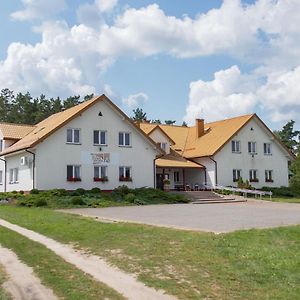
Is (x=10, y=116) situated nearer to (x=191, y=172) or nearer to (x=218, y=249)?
(x=191, y=172)

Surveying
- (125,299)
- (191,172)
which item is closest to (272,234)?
(125,299)

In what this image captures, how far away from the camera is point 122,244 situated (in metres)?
11.8

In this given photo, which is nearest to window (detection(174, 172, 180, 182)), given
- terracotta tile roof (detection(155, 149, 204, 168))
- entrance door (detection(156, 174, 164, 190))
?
terracotta tile roof (detection(155, 149, 204, 168))

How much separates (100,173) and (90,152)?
176cm

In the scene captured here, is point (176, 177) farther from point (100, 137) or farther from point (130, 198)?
point (130, 198)

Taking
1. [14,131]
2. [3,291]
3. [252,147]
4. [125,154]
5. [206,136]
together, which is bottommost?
[3,291]

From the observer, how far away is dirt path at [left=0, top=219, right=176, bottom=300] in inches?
291

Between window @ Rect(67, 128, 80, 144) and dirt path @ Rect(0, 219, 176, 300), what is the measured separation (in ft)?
71.3

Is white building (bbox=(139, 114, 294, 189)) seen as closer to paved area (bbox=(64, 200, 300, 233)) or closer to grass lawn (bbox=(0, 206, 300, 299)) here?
paved area (bbox=(64, 200, 300, 233))

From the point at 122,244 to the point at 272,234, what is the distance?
4.27m

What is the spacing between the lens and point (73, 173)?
112 feet

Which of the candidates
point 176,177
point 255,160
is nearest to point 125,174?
point 176,177

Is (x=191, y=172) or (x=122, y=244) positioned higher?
(x=191, y=172)

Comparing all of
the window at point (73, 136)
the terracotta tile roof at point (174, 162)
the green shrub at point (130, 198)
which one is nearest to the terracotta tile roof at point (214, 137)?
the terracotta tile roof at point (174, 162)
